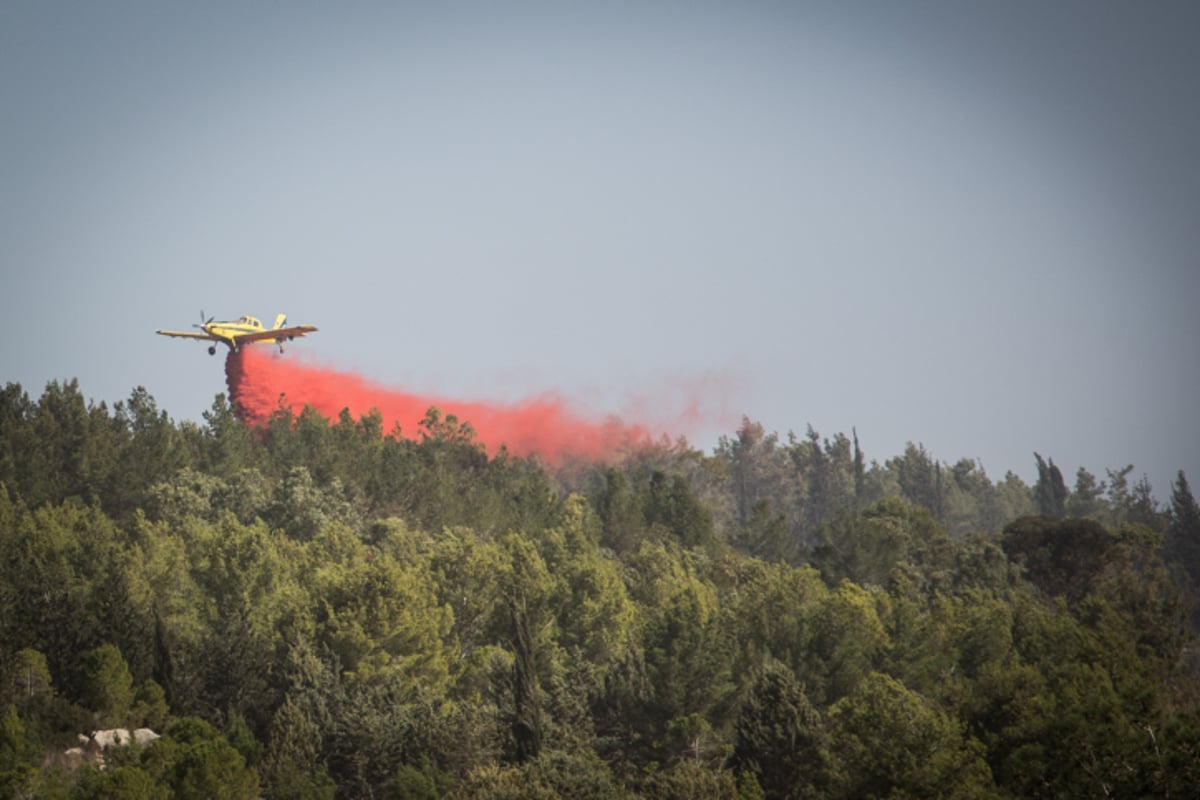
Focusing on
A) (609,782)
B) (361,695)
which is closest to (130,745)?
(361,695)

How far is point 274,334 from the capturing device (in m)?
125

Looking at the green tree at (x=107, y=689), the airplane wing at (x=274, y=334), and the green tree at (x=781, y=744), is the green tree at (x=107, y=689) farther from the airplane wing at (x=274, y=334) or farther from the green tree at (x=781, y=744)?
the airplane wing at (x=274, y=334)

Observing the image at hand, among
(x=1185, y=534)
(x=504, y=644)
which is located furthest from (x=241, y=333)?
(x=1185, y=534)

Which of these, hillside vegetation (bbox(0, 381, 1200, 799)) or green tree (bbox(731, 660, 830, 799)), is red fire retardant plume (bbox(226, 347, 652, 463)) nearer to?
hillside vegetation (bbox(0, 381, 1200, 799))

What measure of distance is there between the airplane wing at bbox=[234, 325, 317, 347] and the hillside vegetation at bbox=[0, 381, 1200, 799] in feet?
25.2

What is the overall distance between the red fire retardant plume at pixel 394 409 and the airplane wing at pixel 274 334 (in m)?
16.2

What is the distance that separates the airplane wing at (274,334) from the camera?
12127 centimetres

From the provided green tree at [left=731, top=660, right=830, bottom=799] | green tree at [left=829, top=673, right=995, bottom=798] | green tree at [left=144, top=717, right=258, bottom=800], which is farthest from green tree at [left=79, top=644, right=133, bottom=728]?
green tree at [left=829, top=673, right=995, bottom=798]

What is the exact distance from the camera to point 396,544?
101312 mm

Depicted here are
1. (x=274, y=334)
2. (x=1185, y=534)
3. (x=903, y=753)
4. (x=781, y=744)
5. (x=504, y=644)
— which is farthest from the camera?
(x=1185, y=534)

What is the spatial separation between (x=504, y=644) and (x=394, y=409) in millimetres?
77059

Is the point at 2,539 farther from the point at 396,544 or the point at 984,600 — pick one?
the point at 984,600

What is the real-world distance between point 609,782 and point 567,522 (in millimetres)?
59044

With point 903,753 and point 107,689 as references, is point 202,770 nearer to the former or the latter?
point 107,689
